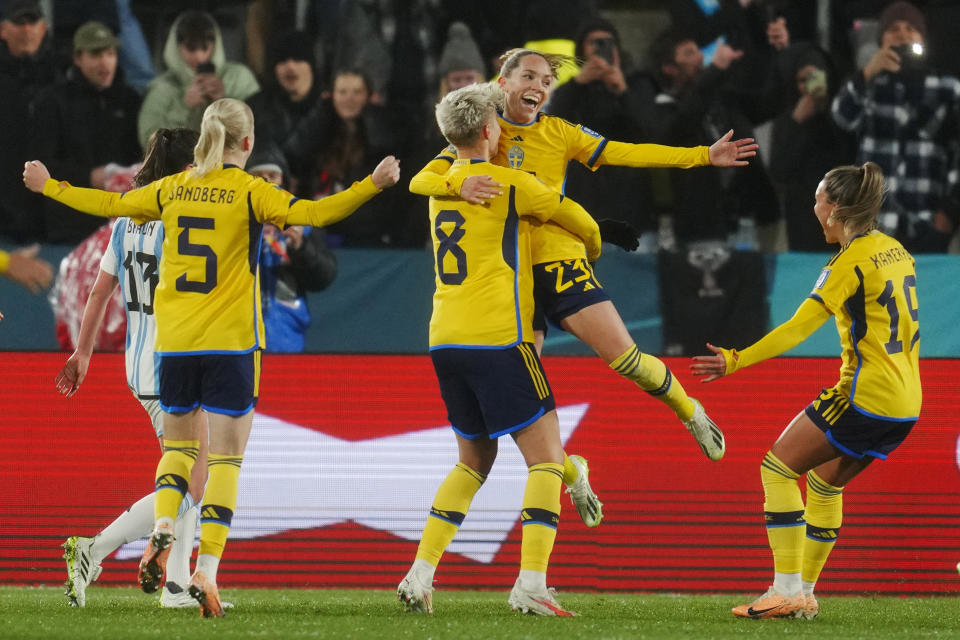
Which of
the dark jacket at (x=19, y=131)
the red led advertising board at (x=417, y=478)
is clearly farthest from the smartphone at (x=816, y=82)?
the dark jacket at (x=19, y=131)

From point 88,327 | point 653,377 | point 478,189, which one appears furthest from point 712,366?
point 88,327

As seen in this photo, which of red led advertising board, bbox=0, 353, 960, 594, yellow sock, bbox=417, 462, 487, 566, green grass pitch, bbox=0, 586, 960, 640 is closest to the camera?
green grass pitch, bbox=0, 586, 960, 640

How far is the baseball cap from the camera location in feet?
33.1

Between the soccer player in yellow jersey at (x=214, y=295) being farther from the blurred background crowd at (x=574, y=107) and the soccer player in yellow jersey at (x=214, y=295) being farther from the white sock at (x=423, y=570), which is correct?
the blurred background crowd at (x=574, y=107)

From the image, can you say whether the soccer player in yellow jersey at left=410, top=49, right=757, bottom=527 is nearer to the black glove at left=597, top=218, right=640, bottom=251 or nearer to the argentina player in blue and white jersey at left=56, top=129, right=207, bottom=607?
the black glove at left=597, top=218, right=640, bottom=251

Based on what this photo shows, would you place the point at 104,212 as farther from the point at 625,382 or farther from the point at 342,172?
the point at 342,172

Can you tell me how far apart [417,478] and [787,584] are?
2.23 m

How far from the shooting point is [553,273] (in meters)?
6.30

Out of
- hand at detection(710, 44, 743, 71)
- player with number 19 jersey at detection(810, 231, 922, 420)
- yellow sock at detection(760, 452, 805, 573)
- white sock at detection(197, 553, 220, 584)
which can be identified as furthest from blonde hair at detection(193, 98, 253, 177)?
hand at detection(710, 44, 743, 71)

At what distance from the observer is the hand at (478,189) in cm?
569

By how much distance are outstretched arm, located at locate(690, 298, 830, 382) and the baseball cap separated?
5932 mm

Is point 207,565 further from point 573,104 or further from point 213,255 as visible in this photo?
point 573,104

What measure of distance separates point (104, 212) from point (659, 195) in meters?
4.85

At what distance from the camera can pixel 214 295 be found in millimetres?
5773
